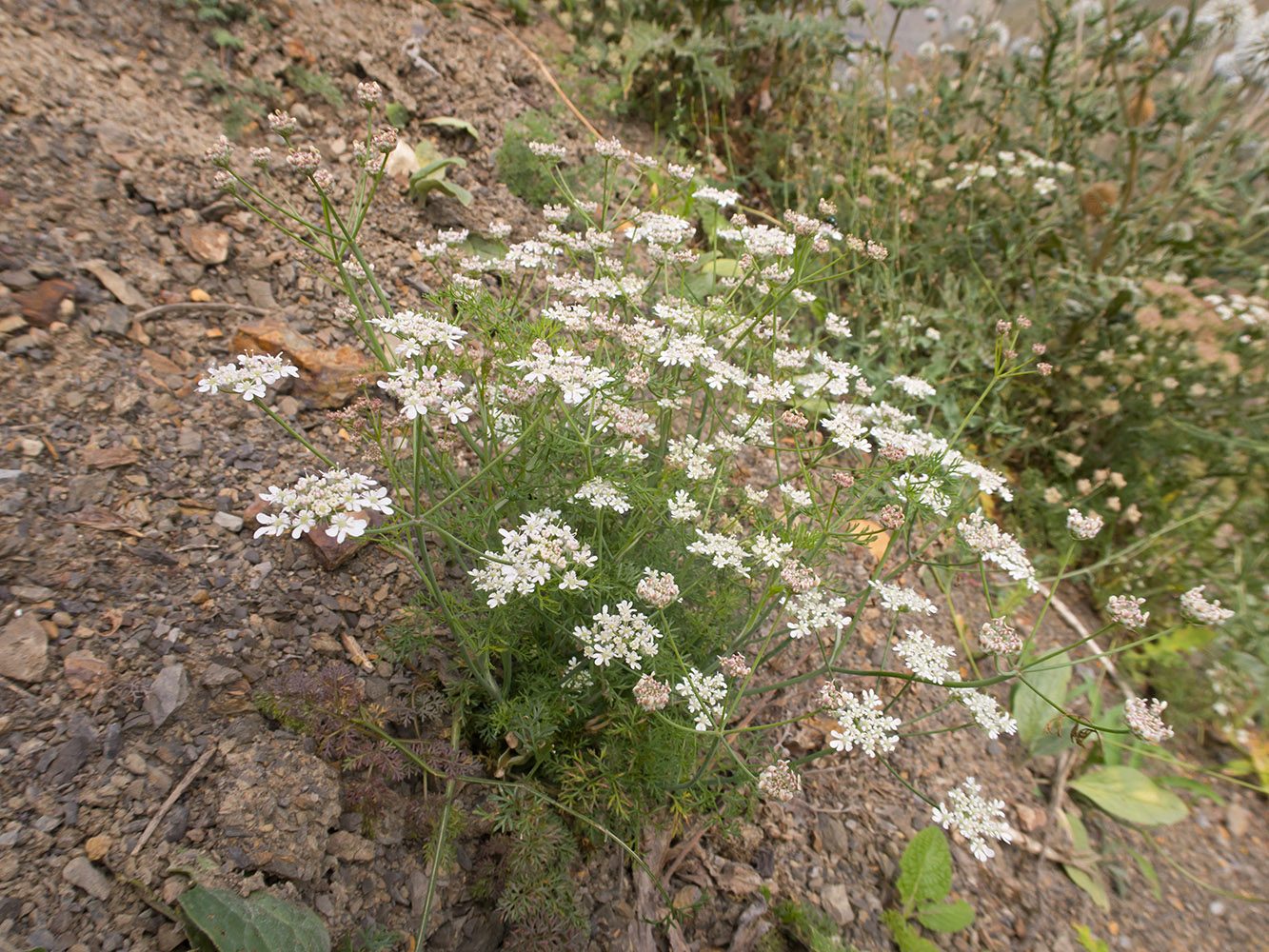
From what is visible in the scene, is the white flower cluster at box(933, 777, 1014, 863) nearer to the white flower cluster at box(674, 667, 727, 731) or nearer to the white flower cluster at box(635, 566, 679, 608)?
the white flower cluster at box(674, 667, 727, 731)

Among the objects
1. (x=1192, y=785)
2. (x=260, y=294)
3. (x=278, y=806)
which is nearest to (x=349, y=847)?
(x=278, y=806)

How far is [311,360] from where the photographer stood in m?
2.70

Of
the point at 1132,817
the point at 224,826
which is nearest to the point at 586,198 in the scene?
the point at 224,826

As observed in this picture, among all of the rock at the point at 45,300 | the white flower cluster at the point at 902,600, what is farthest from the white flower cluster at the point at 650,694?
the rock at the point at 45,300

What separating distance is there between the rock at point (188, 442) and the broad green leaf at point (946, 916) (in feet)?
10.0

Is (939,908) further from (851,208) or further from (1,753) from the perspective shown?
(851,208)

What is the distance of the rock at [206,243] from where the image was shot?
9.36ft

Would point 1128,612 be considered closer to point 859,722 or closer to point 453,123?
point 859,722

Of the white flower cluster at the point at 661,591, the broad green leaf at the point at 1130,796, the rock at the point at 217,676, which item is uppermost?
the white flower cluster at the point at 661,591

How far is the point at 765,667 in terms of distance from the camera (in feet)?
9.20

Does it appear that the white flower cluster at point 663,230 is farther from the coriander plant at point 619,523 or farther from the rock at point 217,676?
the rock at point 217,676

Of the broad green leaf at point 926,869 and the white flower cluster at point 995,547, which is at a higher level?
the white flower cluster at point 995,547

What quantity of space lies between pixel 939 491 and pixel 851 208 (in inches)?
132

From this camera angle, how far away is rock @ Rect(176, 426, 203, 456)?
2.37m
